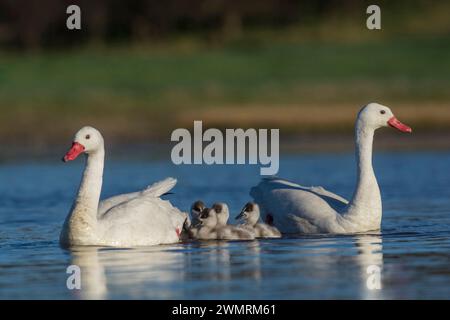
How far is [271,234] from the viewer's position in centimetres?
1505

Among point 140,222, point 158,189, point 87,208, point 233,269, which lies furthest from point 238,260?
point 158,189

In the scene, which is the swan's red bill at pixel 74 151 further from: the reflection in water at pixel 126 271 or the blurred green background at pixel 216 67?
the blurred green background at pixel 216 67

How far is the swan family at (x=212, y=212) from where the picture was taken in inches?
560

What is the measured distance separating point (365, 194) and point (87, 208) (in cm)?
320

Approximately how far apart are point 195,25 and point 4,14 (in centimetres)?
881

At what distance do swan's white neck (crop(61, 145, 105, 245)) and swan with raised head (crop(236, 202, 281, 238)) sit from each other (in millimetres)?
1755

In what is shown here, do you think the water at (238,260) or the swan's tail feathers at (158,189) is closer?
the water at (238,260)

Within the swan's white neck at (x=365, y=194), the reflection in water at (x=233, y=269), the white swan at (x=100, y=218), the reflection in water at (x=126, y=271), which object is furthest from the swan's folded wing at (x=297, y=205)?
the reflection in water at (x=126, y=271)

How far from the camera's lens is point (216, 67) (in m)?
47.1

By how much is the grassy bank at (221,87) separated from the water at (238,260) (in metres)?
13.0

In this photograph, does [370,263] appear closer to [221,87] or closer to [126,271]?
[126,271]

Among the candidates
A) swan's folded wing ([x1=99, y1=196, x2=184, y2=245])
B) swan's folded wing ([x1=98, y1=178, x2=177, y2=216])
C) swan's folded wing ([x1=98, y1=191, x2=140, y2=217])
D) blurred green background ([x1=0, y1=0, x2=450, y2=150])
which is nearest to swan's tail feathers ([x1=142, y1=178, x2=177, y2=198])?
swan's folded wing ([x1=98, y1=178, x2=177, y2=216])

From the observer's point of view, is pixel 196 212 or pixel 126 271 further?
pixel 196 212
